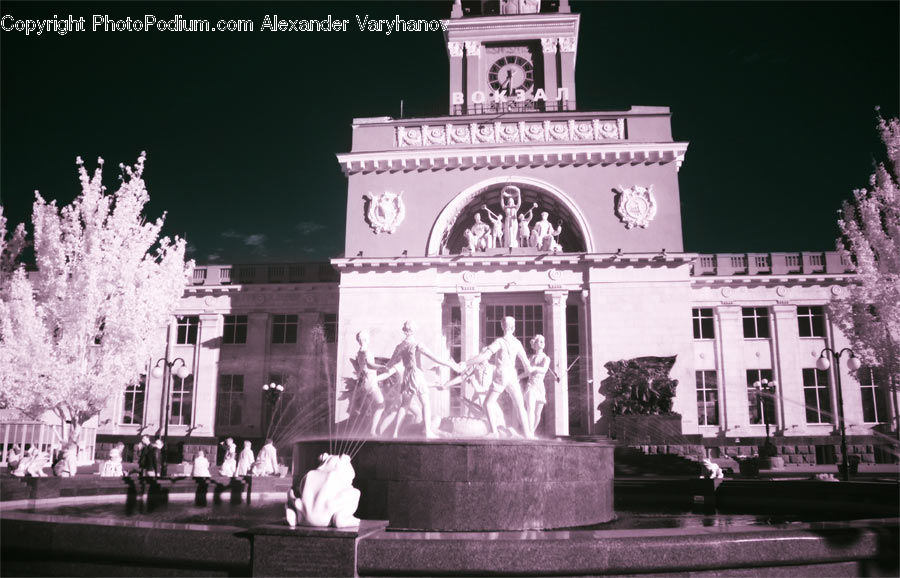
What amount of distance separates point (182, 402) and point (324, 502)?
32.7 m

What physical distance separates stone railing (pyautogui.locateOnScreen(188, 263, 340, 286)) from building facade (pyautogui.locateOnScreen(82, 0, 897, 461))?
0.17 m

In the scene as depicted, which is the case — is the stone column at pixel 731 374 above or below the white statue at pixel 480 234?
below

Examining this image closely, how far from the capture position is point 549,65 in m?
39.6

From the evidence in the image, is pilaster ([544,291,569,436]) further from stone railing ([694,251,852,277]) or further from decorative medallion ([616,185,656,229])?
stone railing ([694,251,852,277])

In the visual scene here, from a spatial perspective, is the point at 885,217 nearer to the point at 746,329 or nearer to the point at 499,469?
the point at 746,329

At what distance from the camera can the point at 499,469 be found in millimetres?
9008

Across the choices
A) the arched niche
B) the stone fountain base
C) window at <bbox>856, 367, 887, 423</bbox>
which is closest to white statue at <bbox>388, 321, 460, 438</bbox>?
the stone fountain base

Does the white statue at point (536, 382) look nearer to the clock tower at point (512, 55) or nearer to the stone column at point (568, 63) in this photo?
the clock tower at point (512, 55)

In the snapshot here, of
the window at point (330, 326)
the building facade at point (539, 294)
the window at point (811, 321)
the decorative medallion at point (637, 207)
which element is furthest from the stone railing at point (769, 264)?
the window at point (330, 326)

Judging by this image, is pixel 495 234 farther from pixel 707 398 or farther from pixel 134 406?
pixel 134 406

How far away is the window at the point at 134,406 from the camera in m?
36.5

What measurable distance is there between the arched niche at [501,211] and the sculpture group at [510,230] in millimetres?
540

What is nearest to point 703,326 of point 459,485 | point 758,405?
point 758,405

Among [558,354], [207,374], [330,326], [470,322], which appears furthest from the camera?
[330,326]
